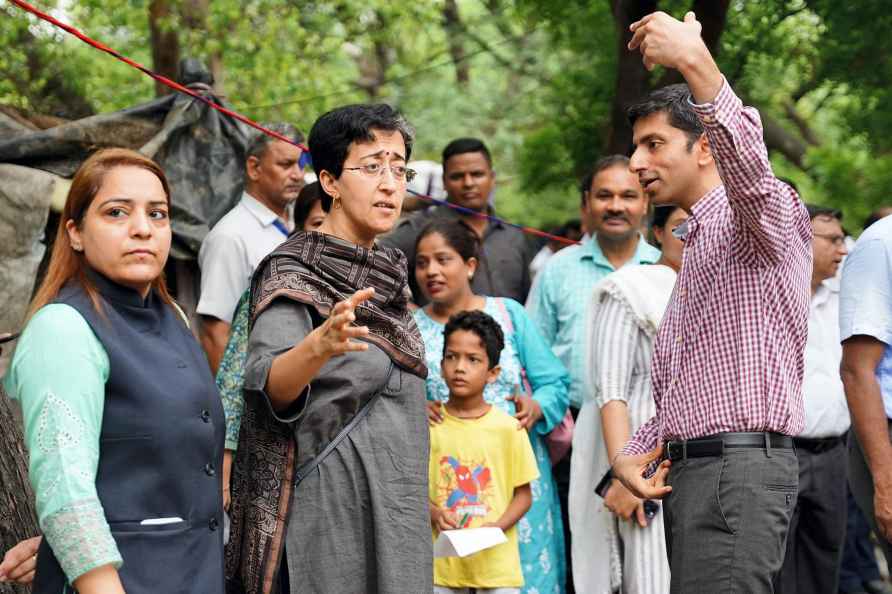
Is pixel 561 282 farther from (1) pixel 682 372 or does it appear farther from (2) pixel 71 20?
(2) pixel 71 20

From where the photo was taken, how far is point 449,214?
693cm

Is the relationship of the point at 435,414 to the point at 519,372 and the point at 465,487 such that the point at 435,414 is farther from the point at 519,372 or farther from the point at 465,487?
the point at 519,372

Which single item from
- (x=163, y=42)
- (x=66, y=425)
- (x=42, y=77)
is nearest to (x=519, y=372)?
(x=66, y=425)

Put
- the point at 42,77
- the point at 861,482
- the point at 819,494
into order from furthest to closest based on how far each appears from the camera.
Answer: the point at 42,77 → the point at 819,494 → the point at 861,482

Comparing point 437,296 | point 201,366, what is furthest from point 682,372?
point 437,296

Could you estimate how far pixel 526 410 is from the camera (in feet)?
17.5

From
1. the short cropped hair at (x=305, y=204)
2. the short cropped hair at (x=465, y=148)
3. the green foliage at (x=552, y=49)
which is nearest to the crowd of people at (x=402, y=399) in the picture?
the short cropped hair at (x=305, y=204)

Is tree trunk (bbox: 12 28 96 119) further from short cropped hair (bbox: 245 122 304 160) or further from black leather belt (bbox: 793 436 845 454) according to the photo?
black leather belt (bbox: 793 436 845 454)

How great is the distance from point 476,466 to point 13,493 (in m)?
1.94

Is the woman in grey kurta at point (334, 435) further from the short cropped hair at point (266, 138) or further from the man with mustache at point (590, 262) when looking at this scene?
the man with mustache at point (590, 262)

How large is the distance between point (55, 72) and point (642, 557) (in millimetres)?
8342

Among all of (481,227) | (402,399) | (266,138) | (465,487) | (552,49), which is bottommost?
(465,487)

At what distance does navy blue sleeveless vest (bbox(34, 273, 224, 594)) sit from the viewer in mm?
2801

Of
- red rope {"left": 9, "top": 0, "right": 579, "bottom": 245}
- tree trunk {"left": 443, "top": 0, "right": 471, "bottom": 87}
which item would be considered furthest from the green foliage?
tree trunk {"left": 443, "top": 0, "right": 471, "bottom": 87}
